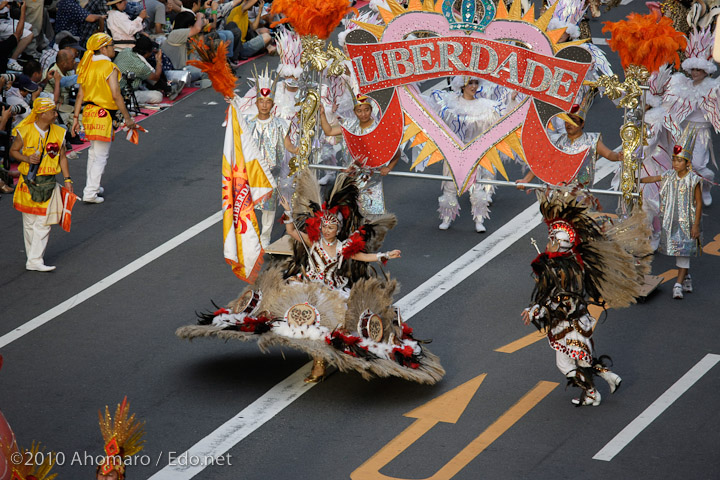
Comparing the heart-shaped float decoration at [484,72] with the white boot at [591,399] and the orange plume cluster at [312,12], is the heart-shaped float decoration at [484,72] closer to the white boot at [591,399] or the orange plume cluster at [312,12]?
the orange plume cluster at [312,12]

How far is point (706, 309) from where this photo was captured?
12375 mm

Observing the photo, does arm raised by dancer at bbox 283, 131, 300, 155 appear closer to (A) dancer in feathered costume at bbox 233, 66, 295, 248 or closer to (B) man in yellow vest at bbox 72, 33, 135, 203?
(A) dancer in feathered costume at bbox 233, 66, 295, 248

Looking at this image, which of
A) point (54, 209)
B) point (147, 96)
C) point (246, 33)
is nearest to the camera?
point (54, 209)

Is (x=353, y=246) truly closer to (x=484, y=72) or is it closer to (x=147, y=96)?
(x=484, y=72)

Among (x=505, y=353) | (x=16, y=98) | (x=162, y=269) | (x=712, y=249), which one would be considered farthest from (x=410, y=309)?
(x=16, y=98)

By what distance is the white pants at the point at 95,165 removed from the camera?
49.1ft

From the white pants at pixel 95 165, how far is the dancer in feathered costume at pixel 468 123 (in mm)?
4166

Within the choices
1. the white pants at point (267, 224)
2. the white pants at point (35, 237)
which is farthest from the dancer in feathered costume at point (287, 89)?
the white pants at point (35, 237)

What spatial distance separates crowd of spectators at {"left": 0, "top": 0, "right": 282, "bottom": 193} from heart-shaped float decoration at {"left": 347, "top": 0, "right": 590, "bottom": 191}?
5.68m

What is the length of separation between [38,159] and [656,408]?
691cm

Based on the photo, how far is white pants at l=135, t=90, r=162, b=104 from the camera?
731 inches

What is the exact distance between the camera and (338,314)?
1047cm

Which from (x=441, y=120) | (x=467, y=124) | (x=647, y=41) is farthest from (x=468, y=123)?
(x=647, y=41)

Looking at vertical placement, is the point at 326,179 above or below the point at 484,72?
below
